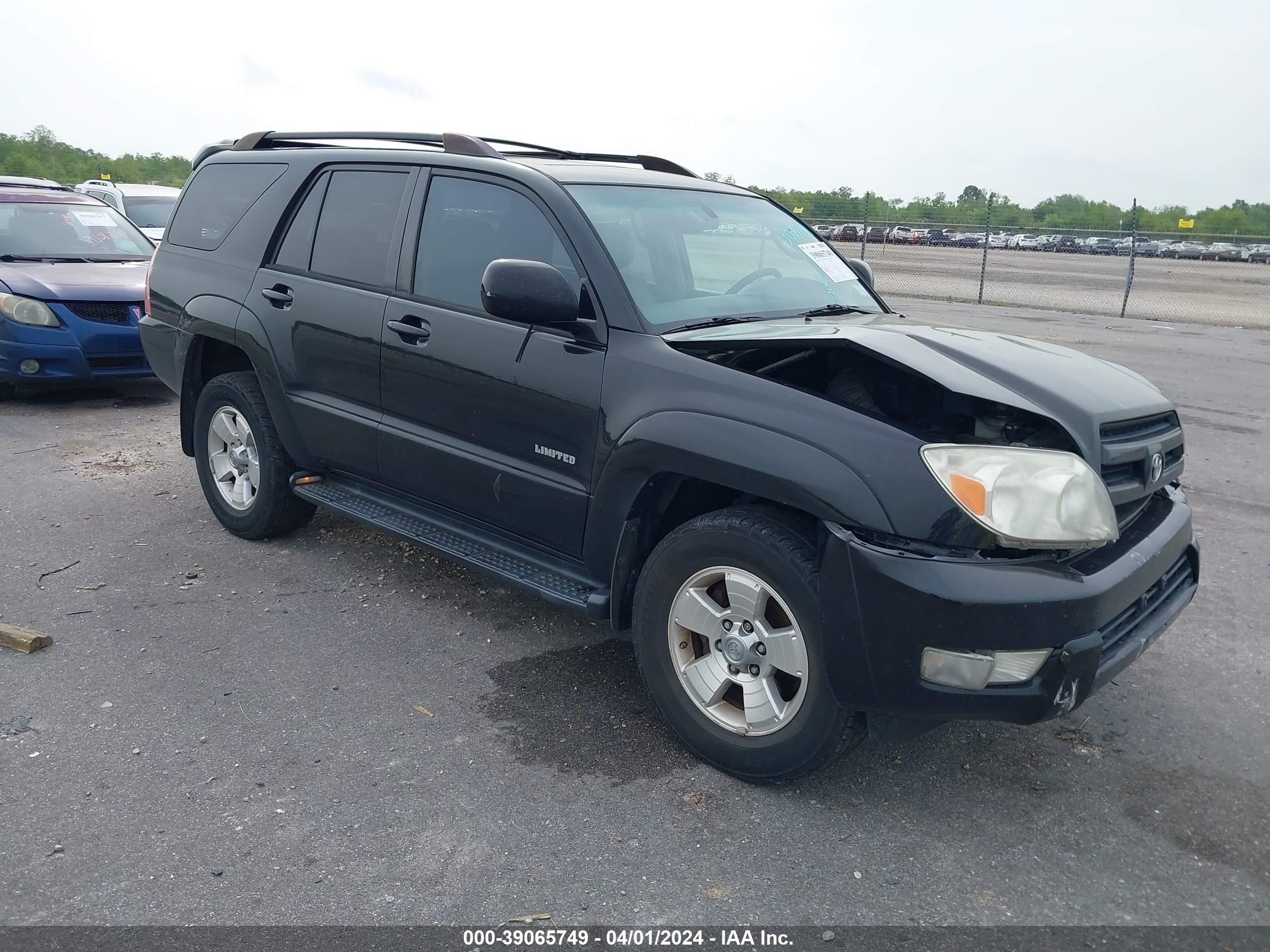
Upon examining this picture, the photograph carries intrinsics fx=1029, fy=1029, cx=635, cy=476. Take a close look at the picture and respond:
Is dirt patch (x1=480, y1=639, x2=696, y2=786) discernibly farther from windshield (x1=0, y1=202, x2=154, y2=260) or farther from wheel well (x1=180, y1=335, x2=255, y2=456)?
windshield (x1=0, y1=202, x2=154, y2=260)

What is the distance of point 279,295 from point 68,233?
241 inches

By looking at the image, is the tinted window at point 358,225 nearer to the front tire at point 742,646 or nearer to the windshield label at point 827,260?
the windshield label at point 827,260

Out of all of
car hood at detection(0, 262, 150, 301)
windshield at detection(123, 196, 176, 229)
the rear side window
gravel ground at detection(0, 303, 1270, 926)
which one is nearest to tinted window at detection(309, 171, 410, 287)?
the rear side window

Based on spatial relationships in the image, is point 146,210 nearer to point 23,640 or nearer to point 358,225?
point 358,225

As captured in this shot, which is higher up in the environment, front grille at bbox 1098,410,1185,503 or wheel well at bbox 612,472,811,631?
A: front grille at bbox 1098,410,1185,503

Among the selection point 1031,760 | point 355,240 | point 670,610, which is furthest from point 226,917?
point 355,240

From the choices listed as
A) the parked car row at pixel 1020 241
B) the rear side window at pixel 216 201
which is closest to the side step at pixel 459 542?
the rear side window at pixel 216 201

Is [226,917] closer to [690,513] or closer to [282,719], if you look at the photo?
[282,719]

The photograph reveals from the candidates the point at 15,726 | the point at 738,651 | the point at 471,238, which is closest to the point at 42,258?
the point at 471,238

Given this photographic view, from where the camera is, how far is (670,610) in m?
3.27

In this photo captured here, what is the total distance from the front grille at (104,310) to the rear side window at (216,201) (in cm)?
330

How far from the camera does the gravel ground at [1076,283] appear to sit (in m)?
20.3

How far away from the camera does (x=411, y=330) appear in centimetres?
410

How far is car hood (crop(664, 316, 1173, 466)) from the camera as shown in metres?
2.94
